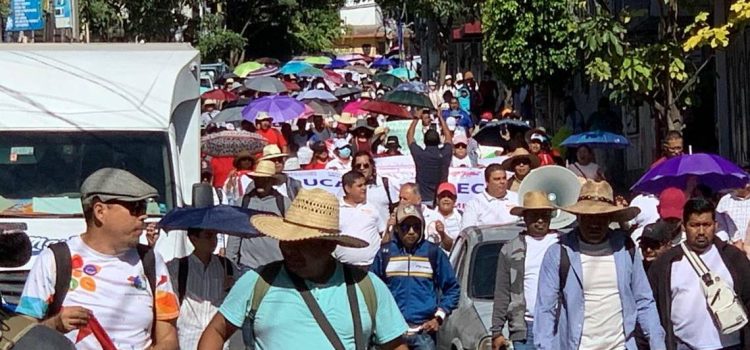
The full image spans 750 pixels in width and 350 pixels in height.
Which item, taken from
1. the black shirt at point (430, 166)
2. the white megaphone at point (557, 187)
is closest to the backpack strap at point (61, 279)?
the white megaphone at point (557, 187)

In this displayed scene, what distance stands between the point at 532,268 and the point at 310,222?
3532mm

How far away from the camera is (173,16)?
4653cm

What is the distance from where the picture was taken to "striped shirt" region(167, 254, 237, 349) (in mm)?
9352

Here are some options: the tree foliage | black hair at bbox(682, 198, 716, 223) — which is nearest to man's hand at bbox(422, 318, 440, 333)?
black hair at bbox(682, 198, 716, 223)

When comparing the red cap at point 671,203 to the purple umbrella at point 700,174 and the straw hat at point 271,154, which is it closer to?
the purple umbrella at point 700,174

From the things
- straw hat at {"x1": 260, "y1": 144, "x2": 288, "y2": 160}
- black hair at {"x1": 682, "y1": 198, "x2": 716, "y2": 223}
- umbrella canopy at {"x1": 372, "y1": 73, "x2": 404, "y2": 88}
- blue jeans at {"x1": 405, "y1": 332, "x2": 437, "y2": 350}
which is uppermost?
umbrella canopy at {"x1": 372, "y1": 73, "x2": 404, "y2": 88}

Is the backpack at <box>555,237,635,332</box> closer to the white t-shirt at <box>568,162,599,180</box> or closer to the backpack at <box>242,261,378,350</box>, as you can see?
the backpack at <box>242,261,378,350</box>

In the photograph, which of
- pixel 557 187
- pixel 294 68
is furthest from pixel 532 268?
pixel 294 68

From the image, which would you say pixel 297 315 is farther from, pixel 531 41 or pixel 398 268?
pixel 531 41

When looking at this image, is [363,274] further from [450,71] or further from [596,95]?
[450,71]

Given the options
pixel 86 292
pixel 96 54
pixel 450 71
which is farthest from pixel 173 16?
pixel 86 292

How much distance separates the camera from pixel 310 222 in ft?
20.9

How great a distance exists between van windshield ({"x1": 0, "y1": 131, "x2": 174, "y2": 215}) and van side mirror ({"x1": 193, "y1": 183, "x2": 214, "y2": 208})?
1197mm

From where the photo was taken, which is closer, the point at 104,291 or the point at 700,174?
the point at 104,291
